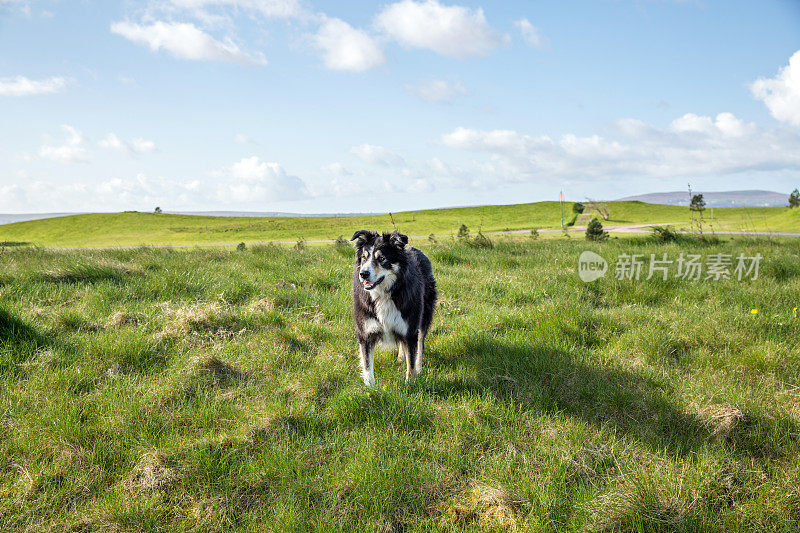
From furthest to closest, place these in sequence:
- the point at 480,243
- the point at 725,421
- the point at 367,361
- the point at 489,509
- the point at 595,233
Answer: the point at 595,233 → the point at 480,243 → the point at 367,361 → the point at 725,421 → the point at 489,509

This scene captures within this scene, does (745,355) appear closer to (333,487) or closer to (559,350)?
(559,350)

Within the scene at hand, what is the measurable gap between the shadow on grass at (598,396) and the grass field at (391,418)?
2cm

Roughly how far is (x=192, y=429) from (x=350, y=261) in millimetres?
6392

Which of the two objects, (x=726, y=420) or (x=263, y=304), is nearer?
(x=726, y=420)

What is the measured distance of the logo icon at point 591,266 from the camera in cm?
837

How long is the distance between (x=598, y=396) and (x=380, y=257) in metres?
2.53

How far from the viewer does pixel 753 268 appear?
Answer: 9062 millimetres

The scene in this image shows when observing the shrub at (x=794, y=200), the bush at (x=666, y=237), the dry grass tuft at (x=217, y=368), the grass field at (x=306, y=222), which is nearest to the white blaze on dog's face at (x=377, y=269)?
the dry grass tuft at (x=217, y=368)

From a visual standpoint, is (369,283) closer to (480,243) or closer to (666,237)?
(480,243)

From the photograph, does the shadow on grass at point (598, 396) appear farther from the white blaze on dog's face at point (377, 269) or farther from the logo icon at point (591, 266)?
the logo icon at point (591, 266)

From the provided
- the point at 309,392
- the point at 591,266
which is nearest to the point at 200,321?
the point at 309,392

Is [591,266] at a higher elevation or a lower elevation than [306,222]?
lower

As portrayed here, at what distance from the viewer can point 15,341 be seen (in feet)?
15.2

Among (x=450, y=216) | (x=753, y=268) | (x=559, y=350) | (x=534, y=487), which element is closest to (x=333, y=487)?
(x=534, y=487)
